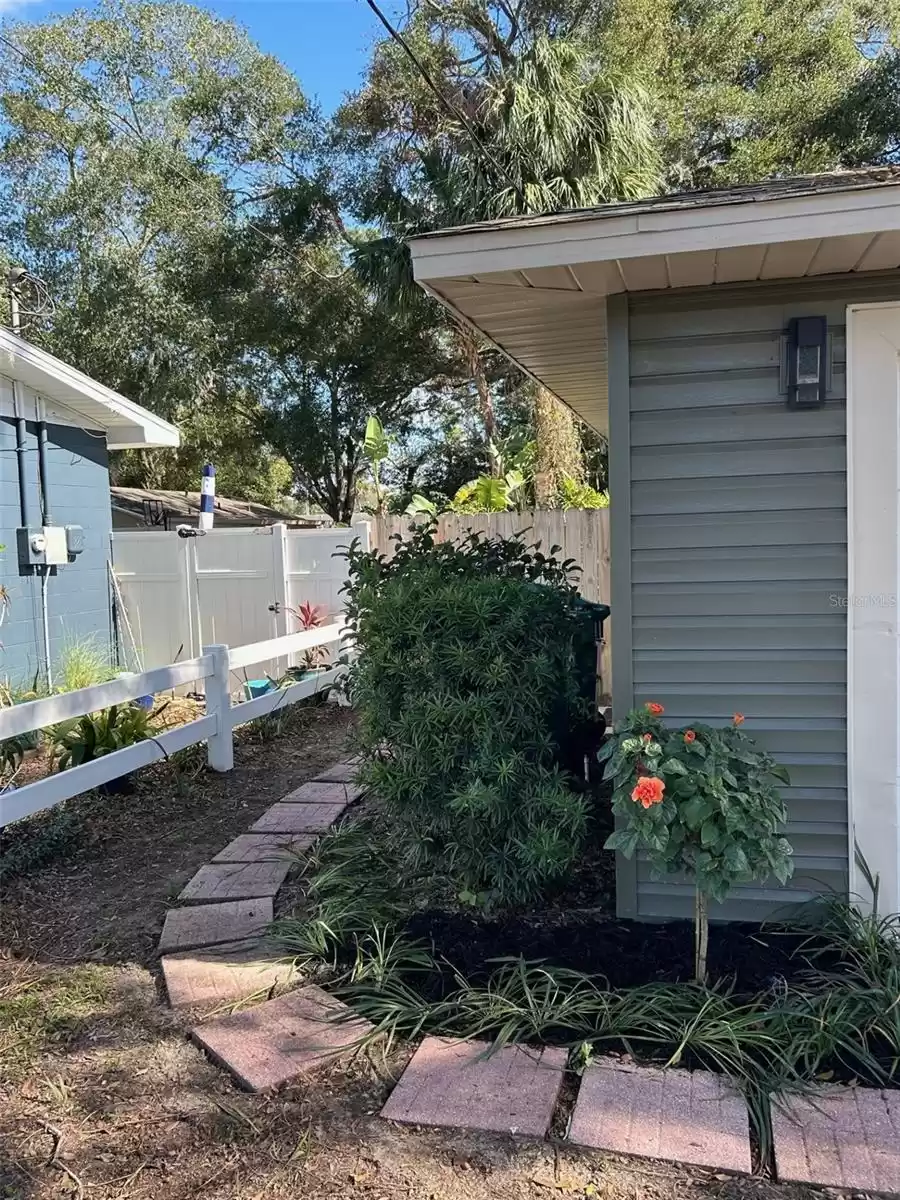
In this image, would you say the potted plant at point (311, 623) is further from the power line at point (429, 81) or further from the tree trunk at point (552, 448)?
the tree trunk at point (552, 448)

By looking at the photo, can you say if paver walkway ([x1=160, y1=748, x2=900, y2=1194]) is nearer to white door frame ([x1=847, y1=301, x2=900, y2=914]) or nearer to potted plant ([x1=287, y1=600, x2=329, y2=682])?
white door frame ([x1=847, y1=301, x2=900, y2=914])

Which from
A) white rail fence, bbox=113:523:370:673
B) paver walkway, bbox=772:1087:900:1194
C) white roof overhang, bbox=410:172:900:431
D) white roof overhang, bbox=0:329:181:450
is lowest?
paver walkway, bbox=772:1087:900:1194

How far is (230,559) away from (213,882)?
528 cm

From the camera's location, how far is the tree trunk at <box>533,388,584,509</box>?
13203mm

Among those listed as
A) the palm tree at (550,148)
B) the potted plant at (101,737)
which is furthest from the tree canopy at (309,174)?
the potted plant at (101,737)

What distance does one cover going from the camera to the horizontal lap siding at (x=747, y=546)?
10.3 feet

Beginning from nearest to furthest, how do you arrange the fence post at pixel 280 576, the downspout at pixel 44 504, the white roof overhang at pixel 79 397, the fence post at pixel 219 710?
the fence post at pixel 219 710 → the white roof overhang at pixel 79 397 → the downspout at pixel 44 504 → the fence post at pixel 280 576

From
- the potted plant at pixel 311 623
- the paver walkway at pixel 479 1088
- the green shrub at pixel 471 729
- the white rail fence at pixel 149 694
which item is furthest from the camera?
the potted plant at pixel 311 623

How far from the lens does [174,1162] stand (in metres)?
2.11

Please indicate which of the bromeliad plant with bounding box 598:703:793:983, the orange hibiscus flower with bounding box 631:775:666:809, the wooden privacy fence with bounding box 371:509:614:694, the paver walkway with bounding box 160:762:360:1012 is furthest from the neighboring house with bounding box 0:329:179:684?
the orange hibiscus flower with bounding box 631:775:666:809

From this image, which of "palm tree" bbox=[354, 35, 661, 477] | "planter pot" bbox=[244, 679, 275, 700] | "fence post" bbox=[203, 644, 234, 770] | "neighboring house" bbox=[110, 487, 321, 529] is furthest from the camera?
"neighboring house" bbox=[110, 487, 321, 529]

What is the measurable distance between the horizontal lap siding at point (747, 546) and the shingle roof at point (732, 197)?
35cm

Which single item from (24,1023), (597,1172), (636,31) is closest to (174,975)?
(24,1023)

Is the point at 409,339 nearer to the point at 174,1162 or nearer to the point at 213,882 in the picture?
the point at 213,882
